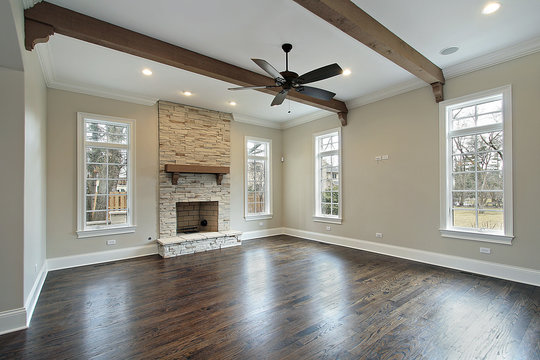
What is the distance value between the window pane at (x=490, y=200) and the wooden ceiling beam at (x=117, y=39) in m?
3.91

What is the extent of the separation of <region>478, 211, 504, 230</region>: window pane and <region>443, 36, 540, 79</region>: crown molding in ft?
7.12

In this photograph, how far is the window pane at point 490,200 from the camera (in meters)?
3.89

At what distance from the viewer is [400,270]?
421 centimetres

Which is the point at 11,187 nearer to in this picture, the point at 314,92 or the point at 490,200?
the point at 314,92

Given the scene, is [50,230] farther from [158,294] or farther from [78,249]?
[158,294]

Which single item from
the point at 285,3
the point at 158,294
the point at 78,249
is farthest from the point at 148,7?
the point at 78,249

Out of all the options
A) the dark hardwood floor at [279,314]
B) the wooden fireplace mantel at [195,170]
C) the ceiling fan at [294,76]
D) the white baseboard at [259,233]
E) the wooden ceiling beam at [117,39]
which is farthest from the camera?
the white baseboard at [259,233]

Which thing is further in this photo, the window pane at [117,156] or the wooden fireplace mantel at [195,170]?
the wooden fireplace mantel at [195,170]

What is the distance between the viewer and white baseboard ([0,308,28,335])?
2488 millimetres

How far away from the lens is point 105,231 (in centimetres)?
488

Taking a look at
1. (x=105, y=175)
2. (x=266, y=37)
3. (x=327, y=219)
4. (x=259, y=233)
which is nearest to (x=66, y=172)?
(x=105, y=175)

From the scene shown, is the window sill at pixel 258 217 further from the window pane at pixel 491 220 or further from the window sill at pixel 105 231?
the window pane at pixel 491 220

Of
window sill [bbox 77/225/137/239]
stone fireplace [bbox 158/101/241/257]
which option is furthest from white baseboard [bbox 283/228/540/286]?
window sill [bbox 77/225/137/239]

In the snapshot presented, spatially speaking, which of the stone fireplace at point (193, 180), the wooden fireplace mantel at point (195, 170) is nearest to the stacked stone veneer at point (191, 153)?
the stone fireplace at point (193, 180)
